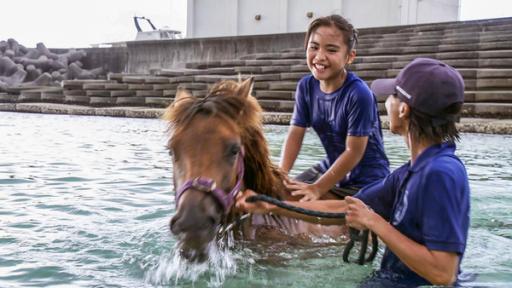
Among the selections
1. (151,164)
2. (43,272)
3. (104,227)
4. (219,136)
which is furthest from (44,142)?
(219,136)

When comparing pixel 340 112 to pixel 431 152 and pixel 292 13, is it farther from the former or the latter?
pixel 292 13

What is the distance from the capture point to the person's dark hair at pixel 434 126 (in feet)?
7.17

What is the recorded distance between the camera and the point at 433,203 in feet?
6.74

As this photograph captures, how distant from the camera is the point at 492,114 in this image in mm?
10742

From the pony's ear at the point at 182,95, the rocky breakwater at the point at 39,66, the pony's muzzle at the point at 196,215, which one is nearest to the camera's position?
the pony's muzzle at the point at 196,215

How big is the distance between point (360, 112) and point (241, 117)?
3.44ft

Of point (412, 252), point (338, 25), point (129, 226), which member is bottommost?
point (129, 226)

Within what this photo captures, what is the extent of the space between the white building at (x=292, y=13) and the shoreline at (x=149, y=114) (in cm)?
942

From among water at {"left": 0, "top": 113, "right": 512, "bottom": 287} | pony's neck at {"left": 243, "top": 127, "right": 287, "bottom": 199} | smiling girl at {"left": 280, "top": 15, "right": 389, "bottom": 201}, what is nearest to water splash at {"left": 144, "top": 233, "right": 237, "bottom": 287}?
water at {"left": 0, "top": 113, "right": 512, "bottom": 287}

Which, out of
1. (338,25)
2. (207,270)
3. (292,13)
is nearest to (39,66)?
(292,13)

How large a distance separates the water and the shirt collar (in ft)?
3.04

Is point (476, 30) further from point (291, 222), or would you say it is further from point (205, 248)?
point (205, 248)

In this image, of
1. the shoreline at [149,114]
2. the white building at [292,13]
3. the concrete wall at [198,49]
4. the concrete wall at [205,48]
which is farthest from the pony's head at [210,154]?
the white building at [292,13]

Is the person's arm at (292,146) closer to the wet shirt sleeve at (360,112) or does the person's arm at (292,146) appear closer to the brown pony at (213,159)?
the wet shirt sleeve at (360,112)
